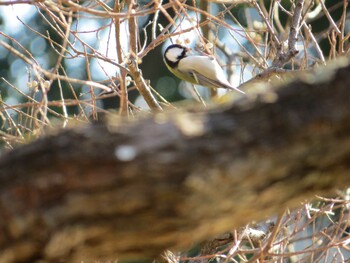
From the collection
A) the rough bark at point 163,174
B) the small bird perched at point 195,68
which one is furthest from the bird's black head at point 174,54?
the rough bark at point 163,174

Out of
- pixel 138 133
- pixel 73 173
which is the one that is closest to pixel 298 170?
pixel 138 133

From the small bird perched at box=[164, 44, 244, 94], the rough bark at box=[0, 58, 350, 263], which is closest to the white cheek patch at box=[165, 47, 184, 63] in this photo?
the small bird perched at box=[164, 44, 244, 94]

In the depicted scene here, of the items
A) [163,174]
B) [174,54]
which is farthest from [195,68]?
[163,174]

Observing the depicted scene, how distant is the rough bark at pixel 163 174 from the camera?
4.04 feet

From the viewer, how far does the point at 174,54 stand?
4348 mm

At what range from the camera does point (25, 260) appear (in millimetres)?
1272

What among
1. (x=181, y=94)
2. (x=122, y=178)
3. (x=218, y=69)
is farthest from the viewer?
(x=181, y=94)

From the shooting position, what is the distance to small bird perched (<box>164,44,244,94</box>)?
13.2ft

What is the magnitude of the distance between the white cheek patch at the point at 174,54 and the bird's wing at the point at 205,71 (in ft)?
0.14

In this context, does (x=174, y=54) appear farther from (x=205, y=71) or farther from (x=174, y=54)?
(x=205, y=71)

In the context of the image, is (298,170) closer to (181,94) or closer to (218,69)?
(218,69)

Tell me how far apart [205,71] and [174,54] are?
0.89 ft

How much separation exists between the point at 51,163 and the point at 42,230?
11 cm

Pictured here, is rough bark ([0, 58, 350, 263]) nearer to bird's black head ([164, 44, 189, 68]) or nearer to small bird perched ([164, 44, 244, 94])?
small bird perched ([164, 44, 244, 94])
